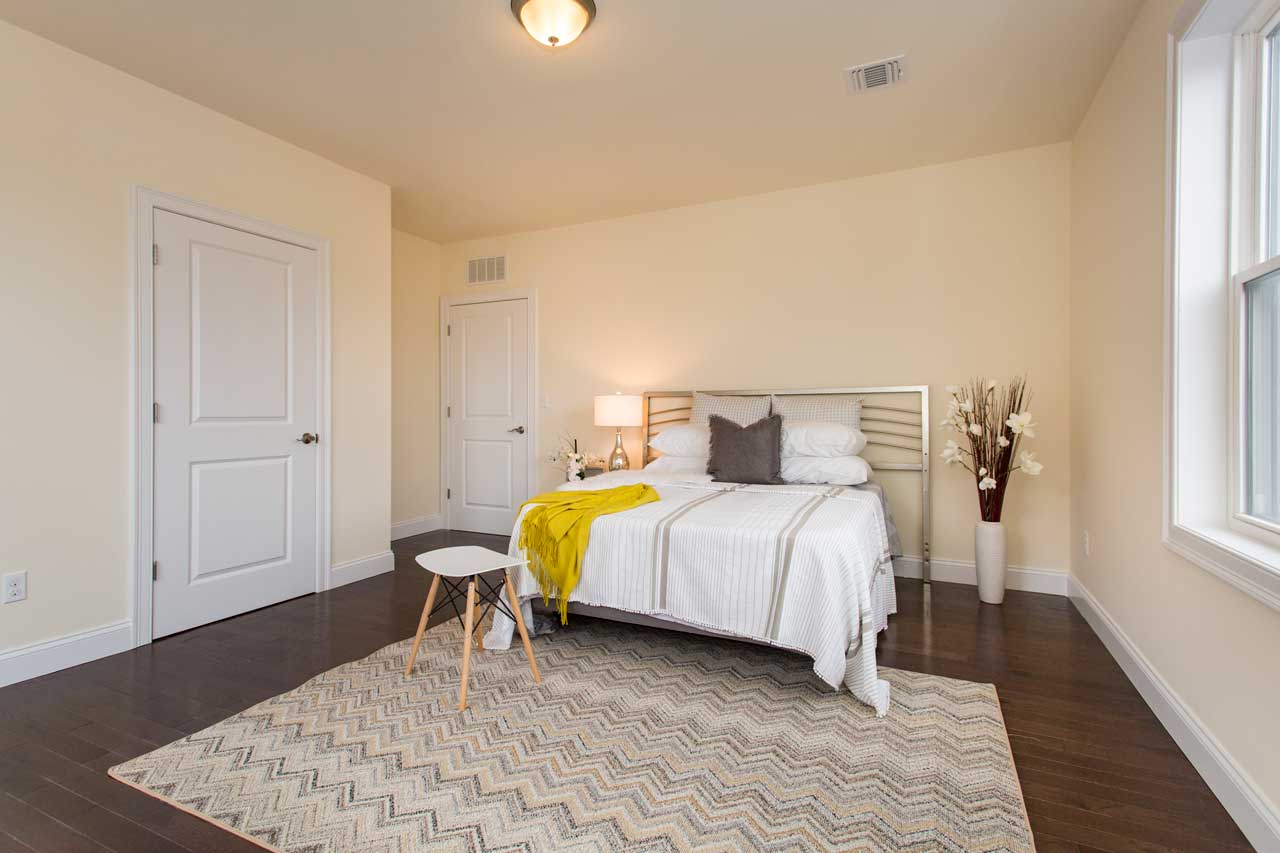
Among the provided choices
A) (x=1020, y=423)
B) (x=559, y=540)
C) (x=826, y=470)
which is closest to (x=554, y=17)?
(x=559, y=540)

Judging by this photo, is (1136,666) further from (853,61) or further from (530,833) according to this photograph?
(853,61)

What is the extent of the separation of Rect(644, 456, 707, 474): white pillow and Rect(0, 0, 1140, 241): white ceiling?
1.86 metres

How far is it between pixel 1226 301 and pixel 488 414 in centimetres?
467

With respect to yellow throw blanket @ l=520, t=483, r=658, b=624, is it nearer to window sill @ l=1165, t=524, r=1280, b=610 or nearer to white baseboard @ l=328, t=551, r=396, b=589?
white baseboard @ l=328, t=551, r=396, b=589

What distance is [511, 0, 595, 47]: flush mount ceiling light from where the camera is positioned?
7.14 feet

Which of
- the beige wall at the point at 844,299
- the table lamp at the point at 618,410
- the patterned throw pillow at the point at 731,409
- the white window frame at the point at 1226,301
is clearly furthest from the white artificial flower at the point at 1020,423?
the table lamp at the point at 618,410

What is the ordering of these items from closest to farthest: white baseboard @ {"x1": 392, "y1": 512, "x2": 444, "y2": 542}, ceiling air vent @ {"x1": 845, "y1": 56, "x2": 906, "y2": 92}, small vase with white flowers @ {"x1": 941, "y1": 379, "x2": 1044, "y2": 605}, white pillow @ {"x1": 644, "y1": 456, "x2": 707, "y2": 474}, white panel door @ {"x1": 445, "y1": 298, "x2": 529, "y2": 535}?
ceiling air vent @ {"x1": 845, "y1": 56, "x2": 906, "y2": 92} → small vase with white flowers @ {"x1": 941, "y1": 379, "x2": 1044, "y2": 605} → white pillow @ {"x1": 644, "y1": 456, "x2": 707, "y2": 474} → white baseboard @ {"x1": 392, "y1": 512, "x2": 444, "y2": 542} → white panel door @ {"x1": 445, "y1": 298, "x2": 529, "y2": 535}

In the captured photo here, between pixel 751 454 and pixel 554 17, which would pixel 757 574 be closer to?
pixel 751 454

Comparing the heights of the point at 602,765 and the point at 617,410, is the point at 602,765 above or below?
below

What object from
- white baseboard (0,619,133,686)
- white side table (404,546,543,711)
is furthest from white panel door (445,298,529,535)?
white baseboard (0,619,133,686)

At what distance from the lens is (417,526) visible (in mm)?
5145

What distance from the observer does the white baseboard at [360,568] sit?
12.1ft

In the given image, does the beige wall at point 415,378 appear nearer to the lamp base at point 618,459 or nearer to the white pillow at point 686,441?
the lamp base at point 618,459

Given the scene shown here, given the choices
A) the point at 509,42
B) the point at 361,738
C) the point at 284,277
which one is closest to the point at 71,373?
the point at 284,277
